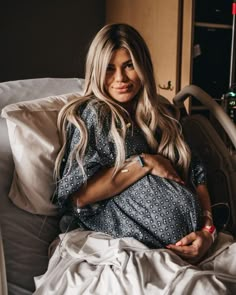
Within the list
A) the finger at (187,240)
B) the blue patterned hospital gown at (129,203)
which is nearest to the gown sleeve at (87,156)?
the blue patterned hospital gown at (129,203)

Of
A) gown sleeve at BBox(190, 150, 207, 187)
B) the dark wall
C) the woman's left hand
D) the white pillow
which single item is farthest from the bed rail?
the dark wall

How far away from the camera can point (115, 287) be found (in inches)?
34.3

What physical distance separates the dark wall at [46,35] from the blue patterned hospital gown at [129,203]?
1247 millimetres

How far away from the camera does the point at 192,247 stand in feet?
3.41

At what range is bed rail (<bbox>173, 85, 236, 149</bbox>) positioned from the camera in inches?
49.3

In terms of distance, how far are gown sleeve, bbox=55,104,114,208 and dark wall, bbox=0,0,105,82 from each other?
1.25 meters

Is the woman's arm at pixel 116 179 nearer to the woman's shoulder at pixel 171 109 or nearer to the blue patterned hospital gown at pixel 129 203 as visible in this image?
the blue patterned hospital gown at pixel 129 203

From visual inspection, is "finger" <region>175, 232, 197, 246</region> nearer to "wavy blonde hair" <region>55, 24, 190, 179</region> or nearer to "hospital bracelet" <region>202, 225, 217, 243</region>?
"hospital bracelet" <region>202, 225, 217, 243</region>

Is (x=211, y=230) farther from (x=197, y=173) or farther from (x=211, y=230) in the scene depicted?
(x=197, y=173)

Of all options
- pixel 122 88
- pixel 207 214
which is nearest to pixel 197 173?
pixel 207 214

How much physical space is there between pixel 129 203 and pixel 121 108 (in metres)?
0.30

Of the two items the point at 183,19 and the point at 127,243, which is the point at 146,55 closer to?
the point at 127,243

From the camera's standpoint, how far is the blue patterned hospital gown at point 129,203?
1.05 meters

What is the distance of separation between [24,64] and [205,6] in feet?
3.62
